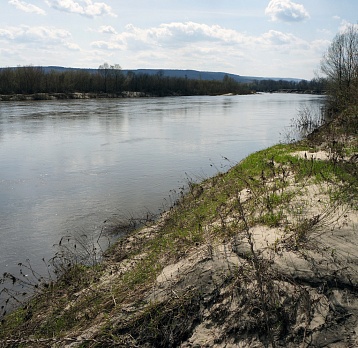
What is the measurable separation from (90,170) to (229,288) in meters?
10.9

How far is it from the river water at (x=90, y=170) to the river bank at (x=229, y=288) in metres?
2.10

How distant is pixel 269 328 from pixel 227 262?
3.58ft

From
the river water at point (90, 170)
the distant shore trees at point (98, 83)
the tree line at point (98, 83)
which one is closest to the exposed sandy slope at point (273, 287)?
the river water at point (90, 170)

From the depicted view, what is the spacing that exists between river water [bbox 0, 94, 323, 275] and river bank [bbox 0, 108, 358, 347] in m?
2.10

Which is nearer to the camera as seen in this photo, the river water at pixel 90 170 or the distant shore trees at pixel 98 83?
Answer: the river water at pixel 90 170

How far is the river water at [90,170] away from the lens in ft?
29.0

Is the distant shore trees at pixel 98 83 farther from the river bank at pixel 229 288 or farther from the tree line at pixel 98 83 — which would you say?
the river bank at pixel 229 288

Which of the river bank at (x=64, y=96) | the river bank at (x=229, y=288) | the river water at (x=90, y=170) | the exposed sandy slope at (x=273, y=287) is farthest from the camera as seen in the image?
the river bank at (x=64, y=96)

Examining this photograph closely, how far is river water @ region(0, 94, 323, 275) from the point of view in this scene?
8836 mm

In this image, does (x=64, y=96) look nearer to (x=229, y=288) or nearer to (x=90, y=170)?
(x=90, y=170)

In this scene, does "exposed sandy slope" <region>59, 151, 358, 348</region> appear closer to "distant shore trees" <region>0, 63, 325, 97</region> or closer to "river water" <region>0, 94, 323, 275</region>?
"river water" <region>0, 94, 323, 275</region>

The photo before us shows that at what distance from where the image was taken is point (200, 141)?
21.4 metres

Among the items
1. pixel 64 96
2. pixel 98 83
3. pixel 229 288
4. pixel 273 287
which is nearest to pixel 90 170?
pixel 229 288

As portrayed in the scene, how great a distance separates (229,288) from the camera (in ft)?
14.3
